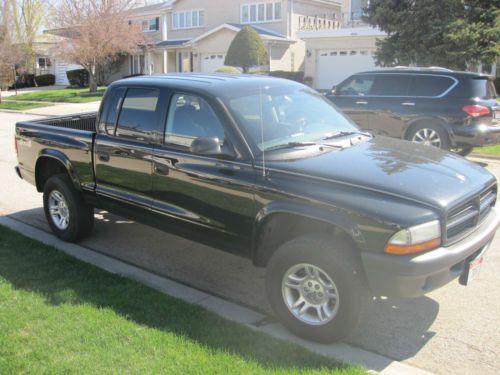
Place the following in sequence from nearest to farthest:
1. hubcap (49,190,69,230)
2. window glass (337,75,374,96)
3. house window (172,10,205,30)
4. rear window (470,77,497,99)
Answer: hubcap (49,190,69,230) → rear window (470,77,497,99) → window glass (337,75,374,96) → house window (172,10,205,30)

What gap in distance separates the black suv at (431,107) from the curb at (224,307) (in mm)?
7089

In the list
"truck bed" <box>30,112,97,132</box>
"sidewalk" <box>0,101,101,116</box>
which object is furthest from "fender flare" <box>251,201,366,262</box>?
"sidewalk" <box>0,101,101,116</box>

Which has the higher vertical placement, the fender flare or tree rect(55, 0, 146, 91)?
tree rect(55, 0, 146, 91)

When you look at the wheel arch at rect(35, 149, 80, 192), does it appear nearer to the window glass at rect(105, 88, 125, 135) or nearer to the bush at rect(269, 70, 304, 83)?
the window glass at rect(105, 88, 125, 135)

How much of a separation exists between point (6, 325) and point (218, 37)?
34508 mm

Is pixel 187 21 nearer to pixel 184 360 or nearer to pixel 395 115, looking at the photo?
pixel 395 115

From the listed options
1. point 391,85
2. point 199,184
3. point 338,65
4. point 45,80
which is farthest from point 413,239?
point 45,80

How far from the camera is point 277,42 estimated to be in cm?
3397

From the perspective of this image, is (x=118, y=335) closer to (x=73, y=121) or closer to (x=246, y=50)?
(x=73, y=121)

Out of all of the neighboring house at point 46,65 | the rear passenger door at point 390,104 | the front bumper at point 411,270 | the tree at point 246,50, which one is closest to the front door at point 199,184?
the front bumper at point 411,270

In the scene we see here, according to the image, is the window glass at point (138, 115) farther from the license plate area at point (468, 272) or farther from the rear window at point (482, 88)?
the rear window at point (482, 88)

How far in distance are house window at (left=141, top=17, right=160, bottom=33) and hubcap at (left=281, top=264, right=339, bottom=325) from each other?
44251mm

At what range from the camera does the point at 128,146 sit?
5113mm

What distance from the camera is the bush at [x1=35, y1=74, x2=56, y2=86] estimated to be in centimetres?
4653
